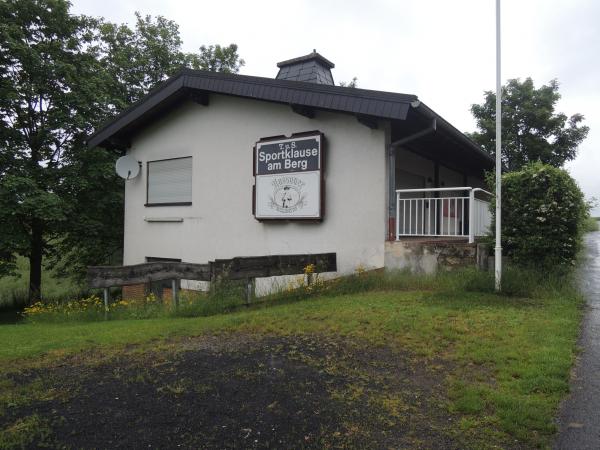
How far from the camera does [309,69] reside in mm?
11898

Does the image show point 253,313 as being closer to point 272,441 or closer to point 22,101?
point 272,441

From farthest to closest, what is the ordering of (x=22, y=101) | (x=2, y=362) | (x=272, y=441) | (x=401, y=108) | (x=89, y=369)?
(x=22, y=101) → (x=401, y=108) → (x=2, y=362) → (x=89, y=369) → (x=272, y=441)

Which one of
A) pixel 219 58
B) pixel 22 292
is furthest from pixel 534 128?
pixel 22 292

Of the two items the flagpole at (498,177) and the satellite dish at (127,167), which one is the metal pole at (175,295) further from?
the satellite dish at (127,167)

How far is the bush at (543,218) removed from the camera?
7.51 metres

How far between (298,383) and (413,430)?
1010 millimetres

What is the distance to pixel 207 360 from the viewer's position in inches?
164

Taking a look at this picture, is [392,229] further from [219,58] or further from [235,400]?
[219,58]

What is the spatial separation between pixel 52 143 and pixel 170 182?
4.54 meters

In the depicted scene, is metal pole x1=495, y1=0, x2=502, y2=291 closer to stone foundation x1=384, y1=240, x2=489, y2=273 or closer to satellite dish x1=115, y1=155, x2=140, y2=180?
stone foundation x1=384, y1=240, x2=489, y2=273

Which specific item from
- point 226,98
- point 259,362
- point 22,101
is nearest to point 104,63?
point 22,101

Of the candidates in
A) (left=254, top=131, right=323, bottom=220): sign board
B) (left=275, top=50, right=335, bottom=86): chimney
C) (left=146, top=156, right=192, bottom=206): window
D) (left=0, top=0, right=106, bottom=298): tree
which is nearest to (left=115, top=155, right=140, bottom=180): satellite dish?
(left=146, top=156, right=192, bottom=206): window

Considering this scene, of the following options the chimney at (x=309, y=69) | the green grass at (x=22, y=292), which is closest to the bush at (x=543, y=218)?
the chimney at (x=309, y=69)

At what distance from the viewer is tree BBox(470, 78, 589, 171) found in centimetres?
2339
